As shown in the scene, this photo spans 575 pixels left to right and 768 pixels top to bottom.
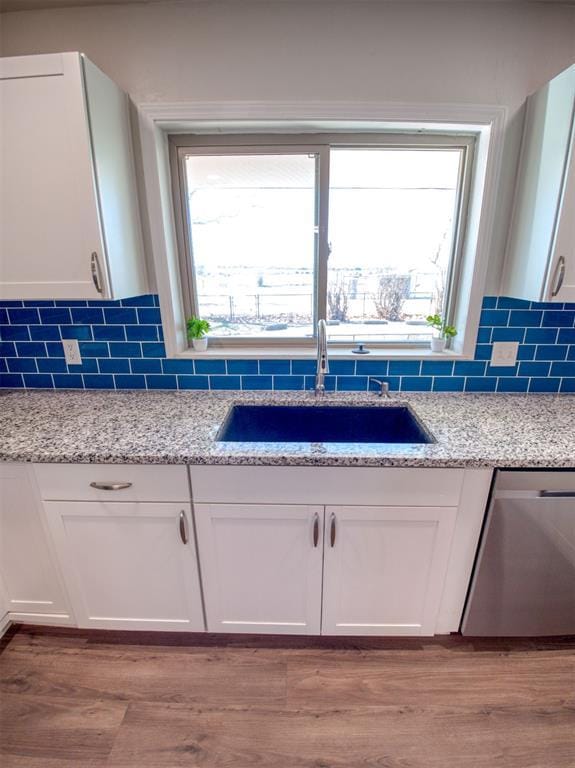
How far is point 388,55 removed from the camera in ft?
4.21

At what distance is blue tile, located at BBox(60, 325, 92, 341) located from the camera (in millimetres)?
1607

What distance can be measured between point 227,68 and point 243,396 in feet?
4.28

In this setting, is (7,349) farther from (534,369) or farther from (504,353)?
(534,369)

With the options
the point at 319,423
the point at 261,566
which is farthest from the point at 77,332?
the point at 261,566

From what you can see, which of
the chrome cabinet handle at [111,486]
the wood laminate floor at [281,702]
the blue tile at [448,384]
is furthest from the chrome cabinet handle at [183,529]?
the blue tile at [448,384]

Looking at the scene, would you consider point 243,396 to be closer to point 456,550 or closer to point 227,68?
point 456,550

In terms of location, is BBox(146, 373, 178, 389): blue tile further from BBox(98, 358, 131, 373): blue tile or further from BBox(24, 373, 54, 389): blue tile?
BBox(24, 373, 54, 389): blue tile

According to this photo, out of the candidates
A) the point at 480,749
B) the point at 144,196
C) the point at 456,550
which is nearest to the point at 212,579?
the point at 456,550

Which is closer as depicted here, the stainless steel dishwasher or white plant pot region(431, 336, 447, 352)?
the stainless steel dishwasher

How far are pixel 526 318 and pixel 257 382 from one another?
50.4 inches

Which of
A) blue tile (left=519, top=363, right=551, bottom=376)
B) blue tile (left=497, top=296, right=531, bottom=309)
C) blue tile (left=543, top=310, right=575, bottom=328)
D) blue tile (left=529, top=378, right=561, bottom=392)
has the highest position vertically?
blue tile (left=497, top=296, right=531, bottom=309)

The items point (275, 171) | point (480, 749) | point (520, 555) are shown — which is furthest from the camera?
point (275, 171)

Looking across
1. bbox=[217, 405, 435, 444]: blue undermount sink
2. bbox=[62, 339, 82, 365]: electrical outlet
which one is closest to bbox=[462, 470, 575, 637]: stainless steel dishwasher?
bbox=[217, 405, 435, 444]: blue undermount sink

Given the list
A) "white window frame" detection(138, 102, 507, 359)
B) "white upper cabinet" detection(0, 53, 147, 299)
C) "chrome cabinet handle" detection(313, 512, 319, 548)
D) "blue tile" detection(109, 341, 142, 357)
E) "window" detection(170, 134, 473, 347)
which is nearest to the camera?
"white upper cabinet" detection(0, 53, 147, 299)
